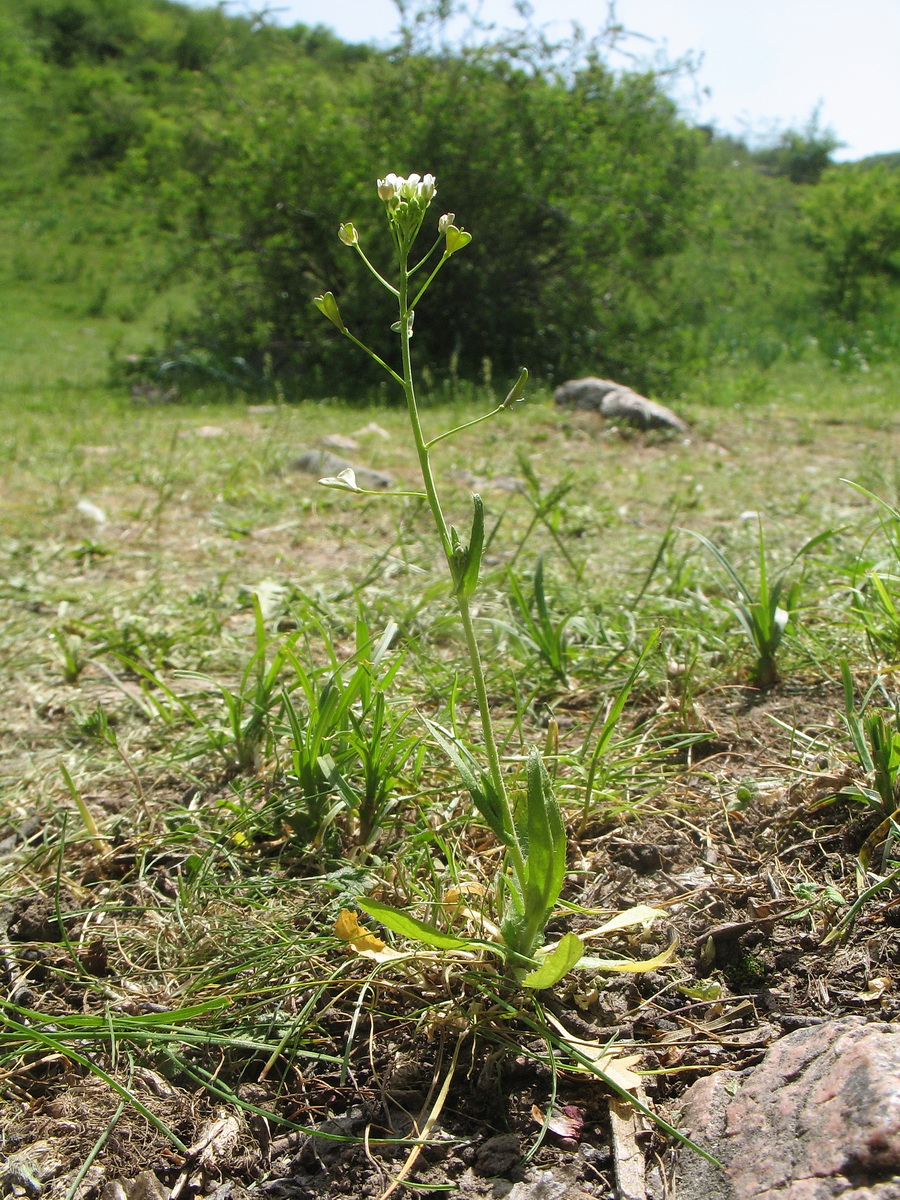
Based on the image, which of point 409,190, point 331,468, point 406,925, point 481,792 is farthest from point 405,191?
point 331,468

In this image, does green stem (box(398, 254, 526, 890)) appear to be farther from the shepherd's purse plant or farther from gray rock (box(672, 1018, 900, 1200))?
gray rock (box(672, 1018, 900, 1200))

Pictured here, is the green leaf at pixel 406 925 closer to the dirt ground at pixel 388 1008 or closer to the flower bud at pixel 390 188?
the dirt ground at pixel 388 1008

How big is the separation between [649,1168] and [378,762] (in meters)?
0.76

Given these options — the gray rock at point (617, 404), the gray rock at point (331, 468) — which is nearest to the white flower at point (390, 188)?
the gray rock at point (331, 468)

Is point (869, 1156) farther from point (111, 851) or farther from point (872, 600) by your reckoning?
point (872, 600)

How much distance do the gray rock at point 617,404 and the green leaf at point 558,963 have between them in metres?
5.23

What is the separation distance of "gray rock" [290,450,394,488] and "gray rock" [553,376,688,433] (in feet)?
7.09

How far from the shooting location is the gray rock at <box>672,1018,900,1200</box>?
0.94 meters

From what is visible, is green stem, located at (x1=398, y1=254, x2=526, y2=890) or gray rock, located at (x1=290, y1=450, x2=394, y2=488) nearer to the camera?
green stem, located at (x1=398, y1=254, x2=526, y2=890)

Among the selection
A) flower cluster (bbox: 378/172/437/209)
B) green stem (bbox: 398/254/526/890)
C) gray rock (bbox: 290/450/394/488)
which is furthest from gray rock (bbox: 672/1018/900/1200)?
gray rock (bbox: 290/450/394/488)

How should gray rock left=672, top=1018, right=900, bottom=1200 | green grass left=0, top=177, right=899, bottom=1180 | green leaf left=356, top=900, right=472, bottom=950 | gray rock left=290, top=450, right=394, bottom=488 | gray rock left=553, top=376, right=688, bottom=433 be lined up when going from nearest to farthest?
gray rock left=672, top=1018, right=900, bottom=1200
green leaf left=356, top=900, right=472, bottom=950
green grass left=0, top=177, right=899, bottom=1180
gray rock left=290, top=450, right=394, bottom=488
gray rock left=553, top=376, right=688, bottom=433

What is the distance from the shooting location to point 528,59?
26.5 ft

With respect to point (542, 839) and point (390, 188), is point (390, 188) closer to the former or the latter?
point (390, 188)

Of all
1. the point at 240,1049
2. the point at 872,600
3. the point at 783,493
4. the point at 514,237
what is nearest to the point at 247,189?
the point at 514,237
